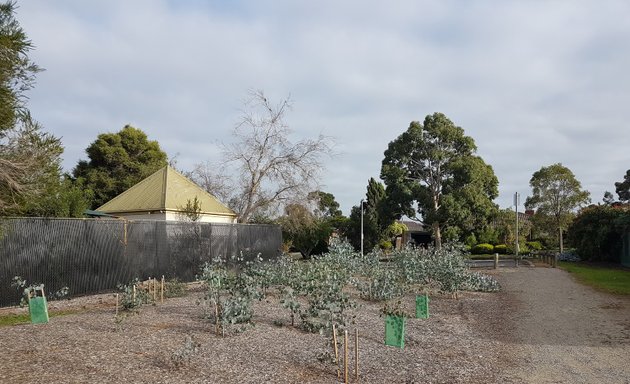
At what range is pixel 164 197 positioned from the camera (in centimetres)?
2636

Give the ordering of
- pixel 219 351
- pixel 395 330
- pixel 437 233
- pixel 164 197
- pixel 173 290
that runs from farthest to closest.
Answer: pixel 437 233 < pixel 164 197 < pixel 173 290 < pixel 395 330 < pixel 219 351

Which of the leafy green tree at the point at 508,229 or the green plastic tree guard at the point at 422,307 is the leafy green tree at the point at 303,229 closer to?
the leafy green tree at the point at 508,229

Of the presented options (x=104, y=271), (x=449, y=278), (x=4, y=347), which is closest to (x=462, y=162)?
(x=449, y=278)

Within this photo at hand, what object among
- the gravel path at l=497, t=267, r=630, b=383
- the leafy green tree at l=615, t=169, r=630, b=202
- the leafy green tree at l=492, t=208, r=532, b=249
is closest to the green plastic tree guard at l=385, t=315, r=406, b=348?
the gravel path at l=497, t=267, r=630, b=383

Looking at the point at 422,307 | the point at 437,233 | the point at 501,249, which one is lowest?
the point at 422,307

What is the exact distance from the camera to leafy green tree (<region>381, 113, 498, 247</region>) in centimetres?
3177

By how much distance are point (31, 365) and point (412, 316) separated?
733cm

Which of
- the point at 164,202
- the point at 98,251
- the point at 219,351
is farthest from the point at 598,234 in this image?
the point at 219,351

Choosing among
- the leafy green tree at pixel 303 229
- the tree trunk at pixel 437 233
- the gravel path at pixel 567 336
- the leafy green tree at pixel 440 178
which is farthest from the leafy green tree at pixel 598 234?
the gravel path at pixel 567 336

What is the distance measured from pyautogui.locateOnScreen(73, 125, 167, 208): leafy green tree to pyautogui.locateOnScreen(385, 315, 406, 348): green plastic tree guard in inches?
1254

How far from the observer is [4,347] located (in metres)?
6.94

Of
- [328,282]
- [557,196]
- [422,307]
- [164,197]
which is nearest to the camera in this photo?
[328,282]

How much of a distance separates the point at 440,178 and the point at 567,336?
979 inches

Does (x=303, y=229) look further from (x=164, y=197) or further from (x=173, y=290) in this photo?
(x=173, y=290)
